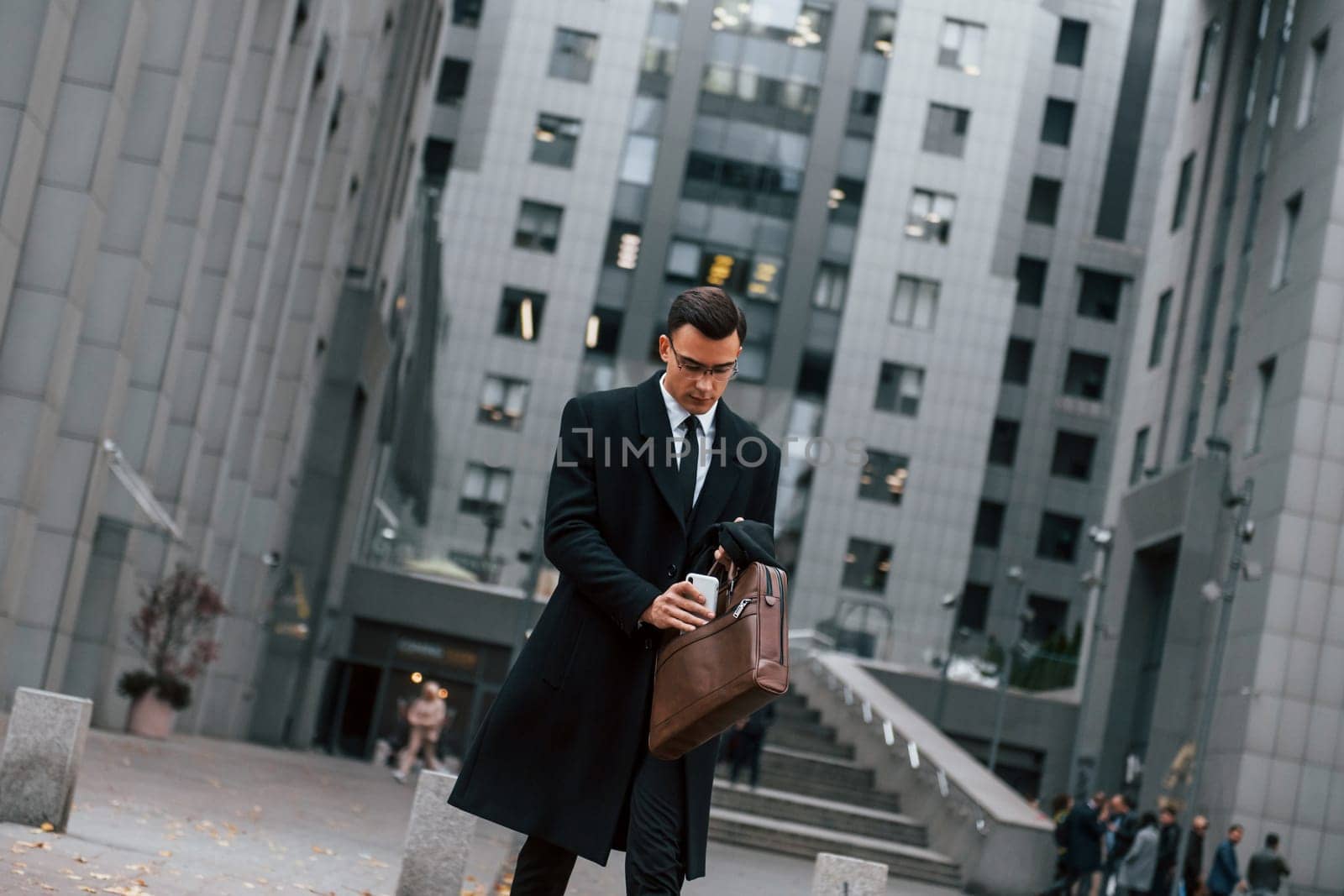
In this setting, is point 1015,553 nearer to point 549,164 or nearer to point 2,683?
point 549,164

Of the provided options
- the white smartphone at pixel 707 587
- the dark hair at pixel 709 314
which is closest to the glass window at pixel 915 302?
the dark hair at pixel 709 314

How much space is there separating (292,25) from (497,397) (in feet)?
93.3

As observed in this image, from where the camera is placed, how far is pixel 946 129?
56625 millimetres

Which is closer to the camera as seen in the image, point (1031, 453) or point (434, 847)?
point (434, 847)

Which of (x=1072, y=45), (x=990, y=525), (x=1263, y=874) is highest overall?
(x=1072, y=45)

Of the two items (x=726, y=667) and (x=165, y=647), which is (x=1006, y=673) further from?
(x=726, y=667)

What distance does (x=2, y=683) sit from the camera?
1727cm

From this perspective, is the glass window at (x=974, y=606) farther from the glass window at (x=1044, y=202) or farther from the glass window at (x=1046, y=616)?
the glass window at (x=1044, y=202)

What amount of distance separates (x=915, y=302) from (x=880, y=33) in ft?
27.6

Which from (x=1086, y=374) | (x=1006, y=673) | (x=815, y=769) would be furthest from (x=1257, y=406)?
(x=1086, y=374)

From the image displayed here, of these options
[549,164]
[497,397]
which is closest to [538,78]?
[549,164]

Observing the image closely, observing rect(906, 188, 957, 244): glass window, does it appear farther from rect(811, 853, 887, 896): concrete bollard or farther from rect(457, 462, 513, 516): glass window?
rect(811, 853, 887, 896): concrete bollard

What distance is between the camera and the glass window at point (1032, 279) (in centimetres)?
6209

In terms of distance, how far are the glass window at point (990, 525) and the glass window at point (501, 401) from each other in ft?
53.9
